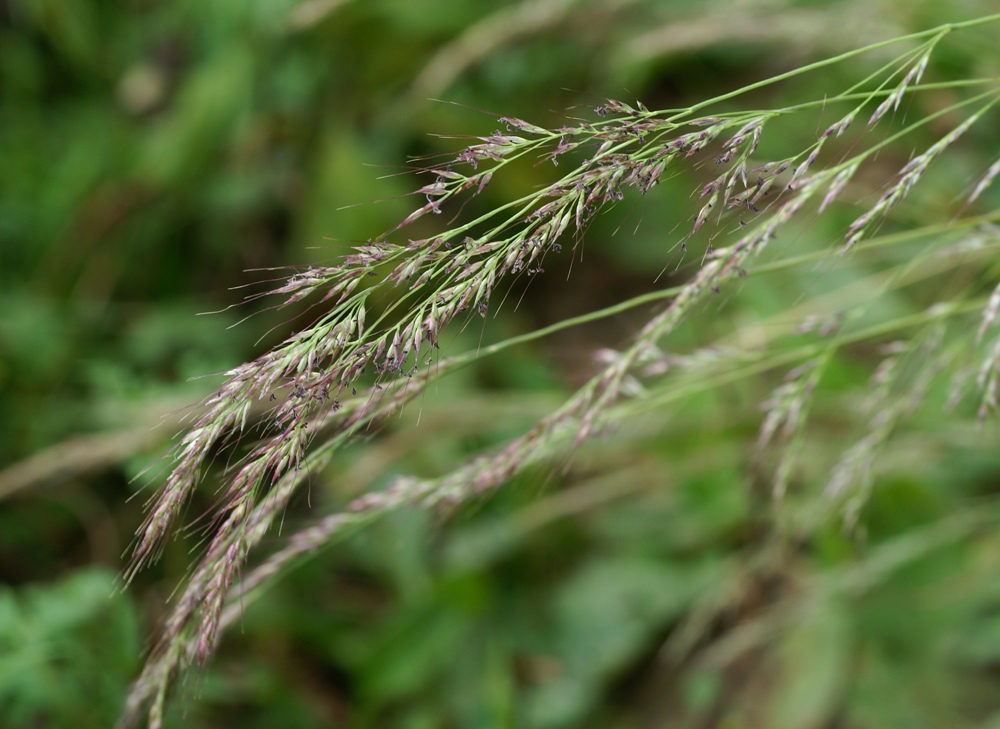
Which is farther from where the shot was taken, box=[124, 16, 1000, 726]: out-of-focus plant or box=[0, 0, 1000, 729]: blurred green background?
box=[0, 0, 1000, 729]: blurred green background

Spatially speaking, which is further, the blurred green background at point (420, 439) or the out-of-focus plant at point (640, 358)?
the blurred green background at point (420, 439)

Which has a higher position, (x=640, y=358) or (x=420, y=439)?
(x=640, y=358)

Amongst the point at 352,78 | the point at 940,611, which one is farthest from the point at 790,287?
the point at 352,78

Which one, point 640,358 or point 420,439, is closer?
point 640,358
